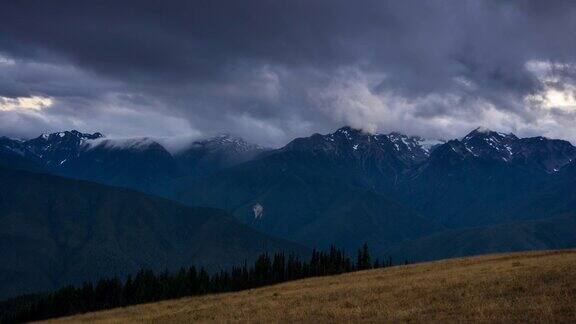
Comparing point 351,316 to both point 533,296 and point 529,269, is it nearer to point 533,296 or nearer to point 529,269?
point 533,296

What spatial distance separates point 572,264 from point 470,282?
9.18m

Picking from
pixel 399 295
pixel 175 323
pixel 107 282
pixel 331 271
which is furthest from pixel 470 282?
pixel 107 282

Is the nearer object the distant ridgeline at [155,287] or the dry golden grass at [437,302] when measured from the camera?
the dry golden grass at [437,302]

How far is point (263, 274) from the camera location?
5866 inches

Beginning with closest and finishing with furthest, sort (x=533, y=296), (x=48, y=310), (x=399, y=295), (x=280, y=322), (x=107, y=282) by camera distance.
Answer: (x=533, y=296)
(x=280, y=322)
(x=399, y=295)
(x=48, y=310)
(x=107, y=282)

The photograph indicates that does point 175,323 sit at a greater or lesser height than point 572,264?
lesser

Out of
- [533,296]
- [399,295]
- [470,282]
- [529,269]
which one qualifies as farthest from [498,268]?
[533,296]

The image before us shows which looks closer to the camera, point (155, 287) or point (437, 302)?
point (437, 302)

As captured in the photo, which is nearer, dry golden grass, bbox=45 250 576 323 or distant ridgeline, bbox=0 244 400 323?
dry golden grass, bbox=45 250 576 323

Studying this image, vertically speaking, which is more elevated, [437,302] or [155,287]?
[155,287]

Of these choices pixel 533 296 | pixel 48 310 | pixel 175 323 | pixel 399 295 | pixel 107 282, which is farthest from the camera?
pixel 107 282

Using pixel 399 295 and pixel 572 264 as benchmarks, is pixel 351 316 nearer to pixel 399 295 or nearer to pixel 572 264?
pixel 399 295

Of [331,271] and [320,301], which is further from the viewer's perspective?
[331,271]

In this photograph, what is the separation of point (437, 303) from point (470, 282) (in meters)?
8.49
